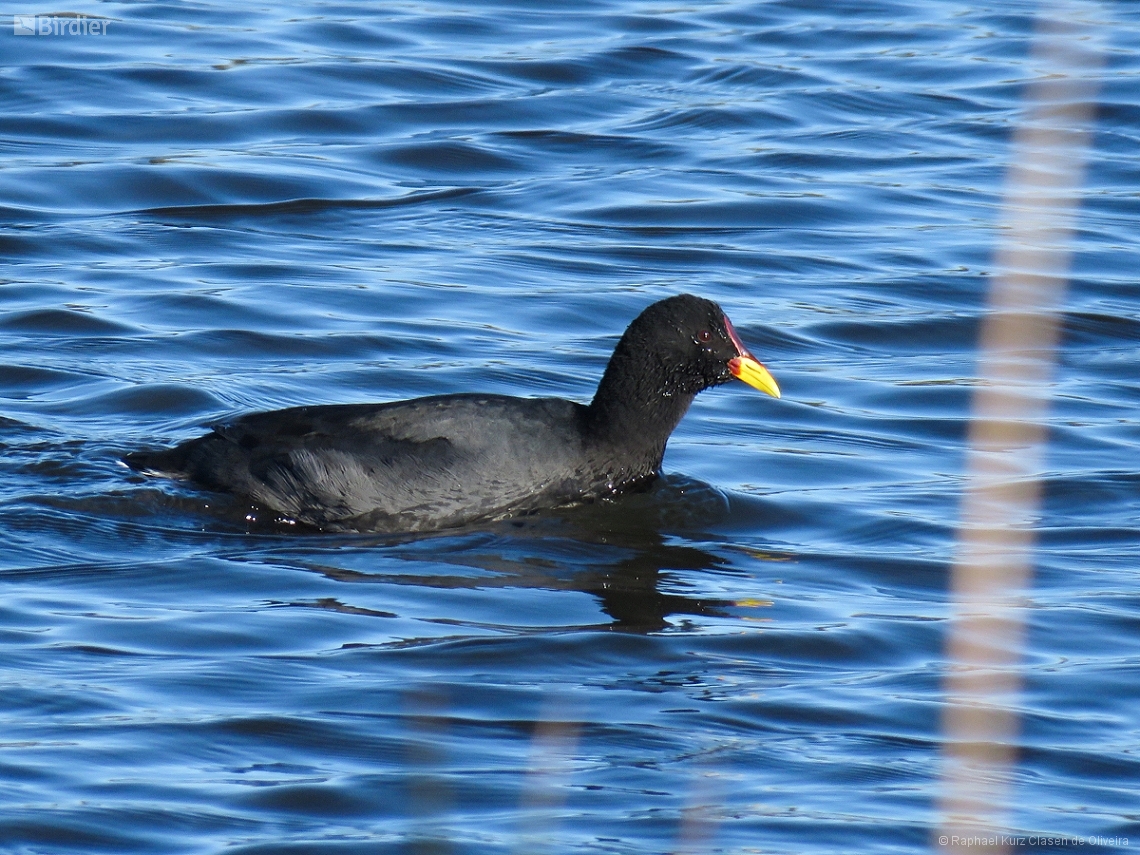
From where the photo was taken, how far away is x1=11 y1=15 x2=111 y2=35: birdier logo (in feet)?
50.4

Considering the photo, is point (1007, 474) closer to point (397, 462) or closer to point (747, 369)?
point (747, 369)

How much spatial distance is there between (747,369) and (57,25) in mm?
9820

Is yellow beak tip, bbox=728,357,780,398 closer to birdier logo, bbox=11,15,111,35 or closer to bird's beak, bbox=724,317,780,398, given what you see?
bird's beak, bbox=724,317,780,398

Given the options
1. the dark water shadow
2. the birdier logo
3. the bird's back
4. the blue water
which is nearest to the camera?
the blue water

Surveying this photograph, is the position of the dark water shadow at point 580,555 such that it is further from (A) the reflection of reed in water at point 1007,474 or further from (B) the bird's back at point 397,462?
(A) the reflection of reed in water at point 1007,474

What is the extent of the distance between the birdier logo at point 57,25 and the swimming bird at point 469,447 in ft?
29.0

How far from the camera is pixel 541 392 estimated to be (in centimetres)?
914

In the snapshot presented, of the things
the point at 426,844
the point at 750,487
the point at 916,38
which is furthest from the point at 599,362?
the point at 916,38

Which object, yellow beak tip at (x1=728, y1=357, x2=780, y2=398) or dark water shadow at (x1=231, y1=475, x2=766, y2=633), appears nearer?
dark water shadow at (x1=231, y1=475, x2=766, y2=633)

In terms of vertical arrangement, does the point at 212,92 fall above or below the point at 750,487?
above

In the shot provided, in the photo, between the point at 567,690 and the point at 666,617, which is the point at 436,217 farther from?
the point at 567,690

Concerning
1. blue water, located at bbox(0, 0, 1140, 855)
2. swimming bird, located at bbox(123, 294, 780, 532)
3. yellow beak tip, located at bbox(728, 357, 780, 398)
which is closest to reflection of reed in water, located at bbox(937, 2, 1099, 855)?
blue water, located at bbox(0, 0, 1140, 855)

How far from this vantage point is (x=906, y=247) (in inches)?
461

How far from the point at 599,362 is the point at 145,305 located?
8.39 feet
